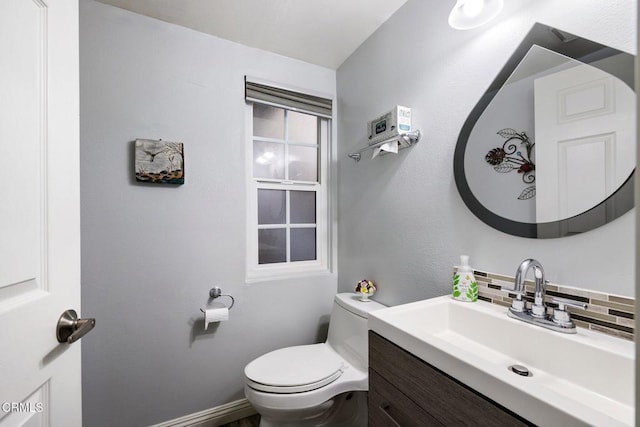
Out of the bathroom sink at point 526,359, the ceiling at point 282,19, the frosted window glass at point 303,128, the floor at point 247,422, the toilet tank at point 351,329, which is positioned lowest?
Result: the floor at point 247,422

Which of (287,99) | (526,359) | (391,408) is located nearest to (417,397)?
(391,408)

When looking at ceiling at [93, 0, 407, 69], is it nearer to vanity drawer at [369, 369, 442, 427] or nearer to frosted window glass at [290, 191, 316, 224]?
frosted window glass at [290, 191, 316, 224]

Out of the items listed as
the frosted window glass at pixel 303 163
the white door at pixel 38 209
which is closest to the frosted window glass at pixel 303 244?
the frosted window glass at pixel 303 163

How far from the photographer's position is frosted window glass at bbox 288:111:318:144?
2008 mm

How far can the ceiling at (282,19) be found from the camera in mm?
1426

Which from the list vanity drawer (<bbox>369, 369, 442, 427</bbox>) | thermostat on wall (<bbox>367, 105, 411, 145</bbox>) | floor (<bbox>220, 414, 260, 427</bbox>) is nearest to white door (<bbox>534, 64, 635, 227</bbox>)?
thermostat on wall (<bbox>367, 105, 411, 145</bbox>)

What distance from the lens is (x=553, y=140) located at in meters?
0.88

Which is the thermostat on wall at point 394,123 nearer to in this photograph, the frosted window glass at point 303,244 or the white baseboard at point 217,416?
the frosted window glass at point 303,244

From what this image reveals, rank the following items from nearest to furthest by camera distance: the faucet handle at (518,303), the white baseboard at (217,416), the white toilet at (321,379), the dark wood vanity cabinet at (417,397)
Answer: the dark wood vanity cabinet at (417,397), the faucet handle at (518,303), the white toilet at (321,379), the white baseboard at (217,416)

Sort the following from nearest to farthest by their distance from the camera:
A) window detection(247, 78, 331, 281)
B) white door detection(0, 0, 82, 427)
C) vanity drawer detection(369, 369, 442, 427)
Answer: white door detection(0, 0, 82, 427) → vanity drawer detection(369, 369, 442, 427) → window detection(247, 78, 331, 281)

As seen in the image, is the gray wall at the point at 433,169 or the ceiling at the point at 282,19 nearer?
the gray wall at the point at 433,169

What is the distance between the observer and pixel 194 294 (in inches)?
63.3

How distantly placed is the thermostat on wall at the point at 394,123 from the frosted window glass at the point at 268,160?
78cm

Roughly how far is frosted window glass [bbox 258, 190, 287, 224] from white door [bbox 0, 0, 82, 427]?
1.22 metres
